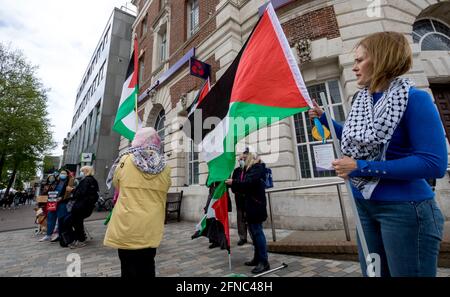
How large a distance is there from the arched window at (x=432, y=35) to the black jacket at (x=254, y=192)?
6.97m

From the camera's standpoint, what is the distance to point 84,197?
16.7 ft

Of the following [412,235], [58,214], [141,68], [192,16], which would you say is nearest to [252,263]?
[412,235]

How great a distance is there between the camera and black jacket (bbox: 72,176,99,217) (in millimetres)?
5039

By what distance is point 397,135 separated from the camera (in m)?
1.19

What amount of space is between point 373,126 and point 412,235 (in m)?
0.59

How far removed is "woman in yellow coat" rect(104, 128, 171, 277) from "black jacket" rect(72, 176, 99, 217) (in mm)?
3621

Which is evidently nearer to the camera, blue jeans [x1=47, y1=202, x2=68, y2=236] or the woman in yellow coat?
the woman in yellow coat

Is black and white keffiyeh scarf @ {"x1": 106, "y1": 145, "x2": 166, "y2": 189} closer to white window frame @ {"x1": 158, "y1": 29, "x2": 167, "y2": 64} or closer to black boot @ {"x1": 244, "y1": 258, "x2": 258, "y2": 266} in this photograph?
black boot @ {"x1": 244, "y1": 258, "x2": 258, "y2": 266}
